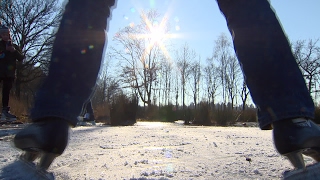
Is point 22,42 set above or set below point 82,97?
above

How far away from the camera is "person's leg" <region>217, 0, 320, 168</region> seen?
616mm

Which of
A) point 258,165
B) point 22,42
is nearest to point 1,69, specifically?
point 258,165

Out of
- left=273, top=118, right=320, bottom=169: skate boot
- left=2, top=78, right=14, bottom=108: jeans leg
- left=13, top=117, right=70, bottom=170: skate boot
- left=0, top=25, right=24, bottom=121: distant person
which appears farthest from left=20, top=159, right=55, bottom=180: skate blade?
left=2, top=78, right=14, bottom=108: jeans leg

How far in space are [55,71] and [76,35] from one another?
126 millimetres

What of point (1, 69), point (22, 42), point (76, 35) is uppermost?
point (22, 42)

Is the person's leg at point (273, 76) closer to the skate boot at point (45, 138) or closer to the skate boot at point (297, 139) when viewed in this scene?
the skate boot at point (297, 139)

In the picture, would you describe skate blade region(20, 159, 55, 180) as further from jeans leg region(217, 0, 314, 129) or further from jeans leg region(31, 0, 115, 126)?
jeans leg region(217, 0, 314, 129)

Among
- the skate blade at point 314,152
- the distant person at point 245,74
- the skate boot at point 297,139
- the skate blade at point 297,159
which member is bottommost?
the skate blade at point 297,159

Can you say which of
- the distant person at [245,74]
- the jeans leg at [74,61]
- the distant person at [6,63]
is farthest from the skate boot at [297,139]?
the distant person at [6,63]

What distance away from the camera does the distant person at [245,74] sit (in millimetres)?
Answer: 622

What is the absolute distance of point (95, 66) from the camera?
2.68ft

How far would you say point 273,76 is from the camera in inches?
27.8

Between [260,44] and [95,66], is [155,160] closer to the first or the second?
[95,66]

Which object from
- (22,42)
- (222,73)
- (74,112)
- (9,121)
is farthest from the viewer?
(222,73)
